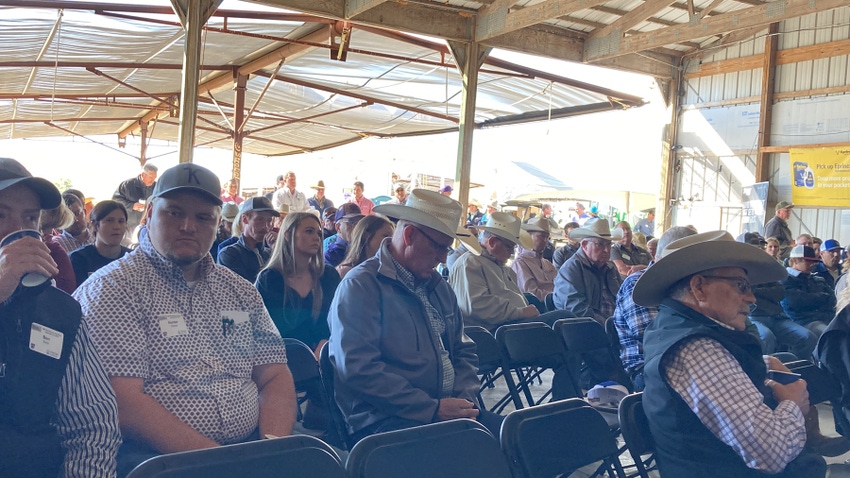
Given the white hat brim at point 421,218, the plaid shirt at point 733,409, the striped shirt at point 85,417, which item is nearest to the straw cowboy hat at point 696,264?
the plaid shirt at point 733,409

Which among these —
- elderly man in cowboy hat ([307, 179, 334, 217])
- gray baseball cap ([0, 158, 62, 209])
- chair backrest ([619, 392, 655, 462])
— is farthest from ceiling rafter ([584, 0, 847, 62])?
gray baseball cap ([0, 158, 62, 209])

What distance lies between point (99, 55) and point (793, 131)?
1242cm

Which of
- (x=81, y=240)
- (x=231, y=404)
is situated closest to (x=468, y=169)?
(x=81, y=240)

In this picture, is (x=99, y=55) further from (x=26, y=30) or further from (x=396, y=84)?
(x=396, y=84)

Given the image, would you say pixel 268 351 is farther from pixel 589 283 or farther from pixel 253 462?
pixel 589 283

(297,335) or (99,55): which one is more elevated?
(99,55)

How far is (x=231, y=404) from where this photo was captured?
88.8 inches

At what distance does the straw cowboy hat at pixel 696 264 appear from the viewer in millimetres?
2422

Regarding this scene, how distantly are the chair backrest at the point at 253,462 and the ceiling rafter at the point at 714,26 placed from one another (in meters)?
8.64

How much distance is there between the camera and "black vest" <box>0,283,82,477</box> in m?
1.65

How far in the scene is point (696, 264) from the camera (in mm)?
2430

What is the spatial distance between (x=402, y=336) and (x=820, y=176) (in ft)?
40.9

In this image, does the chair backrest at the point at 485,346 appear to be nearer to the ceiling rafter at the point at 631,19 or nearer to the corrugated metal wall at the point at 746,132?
the ceiling rafter at the point at 631,19

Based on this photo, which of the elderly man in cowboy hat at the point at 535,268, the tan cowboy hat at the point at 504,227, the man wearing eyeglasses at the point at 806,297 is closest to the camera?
the tan cowboy hat at the point at 504,227
